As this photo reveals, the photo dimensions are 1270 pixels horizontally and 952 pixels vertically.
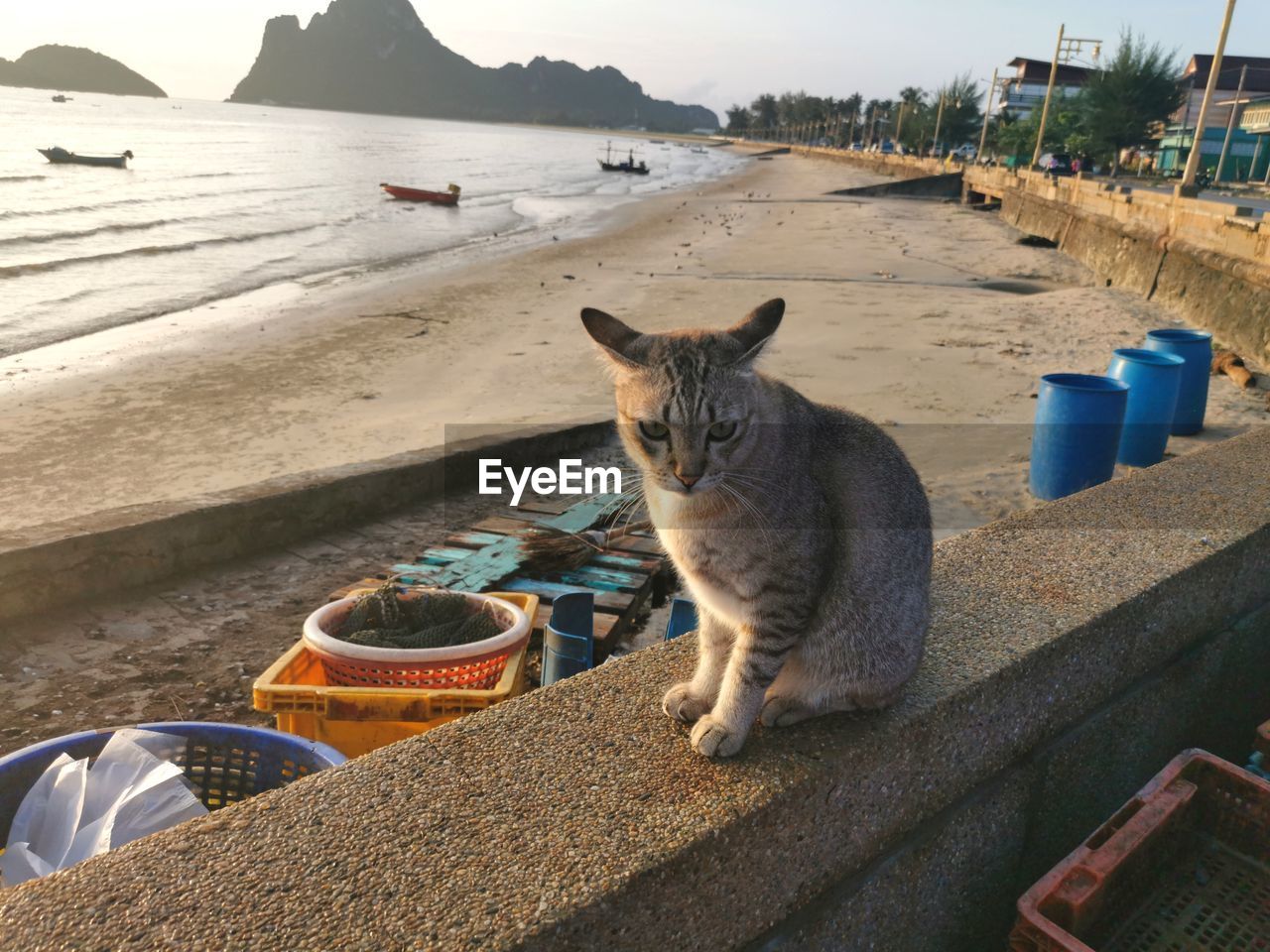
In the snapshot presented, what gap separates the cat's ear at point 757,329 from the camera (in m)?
2.43

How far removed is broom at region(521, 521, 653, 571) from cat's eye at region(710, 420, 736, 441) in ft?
10.0

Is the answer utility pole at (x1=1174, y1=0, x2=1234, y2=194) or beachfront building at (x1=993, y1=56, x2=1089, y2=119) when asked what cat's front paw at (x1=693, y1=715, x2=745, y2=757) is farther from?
beachfront building at (x1=993, y1=56, x2=1089, y2=119)

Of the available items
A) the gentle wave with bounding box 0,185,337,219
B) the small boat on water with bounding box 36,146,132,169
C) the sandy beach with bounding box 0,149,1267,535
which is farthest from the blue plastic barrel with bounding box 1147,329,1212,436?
the small boat on water with bounding box 36,146,132,169

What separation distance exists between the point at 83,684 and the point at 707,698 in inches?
140

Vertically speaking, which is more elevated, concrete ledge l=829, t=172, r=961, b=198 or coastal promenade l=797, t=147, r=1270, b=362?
concrete ledge l=829, t=172, r=961, b=198

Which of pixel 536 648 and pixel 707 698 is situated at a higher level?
pixel 707 698

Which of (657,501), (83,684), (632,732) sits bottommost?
(83,684)

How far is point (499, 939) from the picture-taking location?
1.46 metres

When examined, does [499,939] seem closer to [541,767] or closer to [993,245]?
[541,767]

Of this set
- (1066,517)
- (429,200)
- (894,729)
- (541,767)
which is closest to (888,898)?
(894,729)

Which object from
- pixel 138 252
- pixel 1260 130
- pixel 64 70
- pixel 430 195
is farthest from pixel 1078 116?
pixel 64 70

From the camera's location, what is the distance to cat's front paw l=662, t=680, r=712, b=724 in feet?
7.32

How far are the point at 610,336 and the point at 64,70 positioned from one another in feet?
744

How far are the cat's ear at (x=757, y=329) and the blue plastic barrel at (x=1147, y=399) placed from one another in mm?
4902
